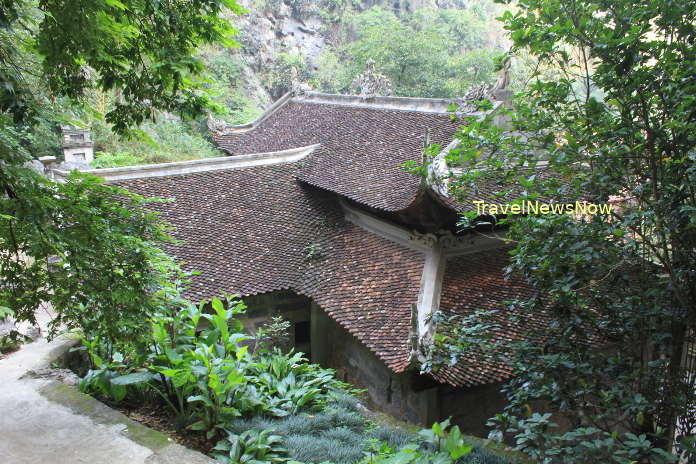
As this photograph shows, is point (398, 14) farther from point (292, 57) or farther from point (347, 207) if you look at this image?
point (347, 207)

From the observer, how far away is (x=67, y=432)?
462cm

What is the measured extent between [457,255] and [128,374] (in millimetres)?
5957

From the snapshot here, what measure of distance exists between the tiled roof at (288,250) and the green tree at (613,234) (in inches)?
142

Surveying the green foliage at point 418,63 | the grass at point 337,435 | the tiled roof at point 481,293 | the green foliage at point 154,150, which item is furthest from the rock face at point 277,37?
the grass at point 337,435

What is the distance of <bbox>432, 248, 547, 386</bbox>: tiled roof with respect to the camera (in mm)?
7492

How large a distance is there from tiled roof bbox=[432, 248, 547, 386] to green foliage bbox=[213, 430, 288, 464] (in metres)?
3.53

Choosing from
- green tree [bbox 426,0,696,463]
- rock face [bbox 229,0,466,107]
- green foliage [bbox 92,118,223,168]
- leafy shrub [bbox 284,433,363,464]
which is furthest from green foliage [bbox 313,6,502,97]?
leafy shrub [bbox 284,433,363,464]

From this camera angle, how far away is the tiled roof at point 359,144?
10289 mm

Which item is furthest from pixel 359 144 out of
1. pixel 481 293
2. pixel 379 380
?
pixel 379 380

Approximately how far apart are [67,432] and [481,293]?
6.33 meters

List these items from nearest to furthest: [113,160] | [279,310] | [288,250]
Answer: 1. [279,310]
2. [288,250]
3. [113,160]

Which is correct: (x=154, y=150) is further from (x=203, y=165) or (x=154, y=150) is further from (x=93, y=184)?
(x=93, y=184)

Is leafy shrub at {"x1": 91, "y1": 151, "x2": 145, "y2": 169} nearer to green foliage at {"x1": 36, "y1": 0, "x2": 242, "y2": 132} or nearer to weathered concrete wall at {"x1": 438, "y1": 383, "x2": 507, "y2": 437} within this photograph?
weathered concrete wall at {"x1": 438, "y1": 383, "x2": 507, "y2": 437}

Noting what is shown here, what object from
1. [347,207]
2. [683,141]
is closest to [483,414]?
[347,207]
